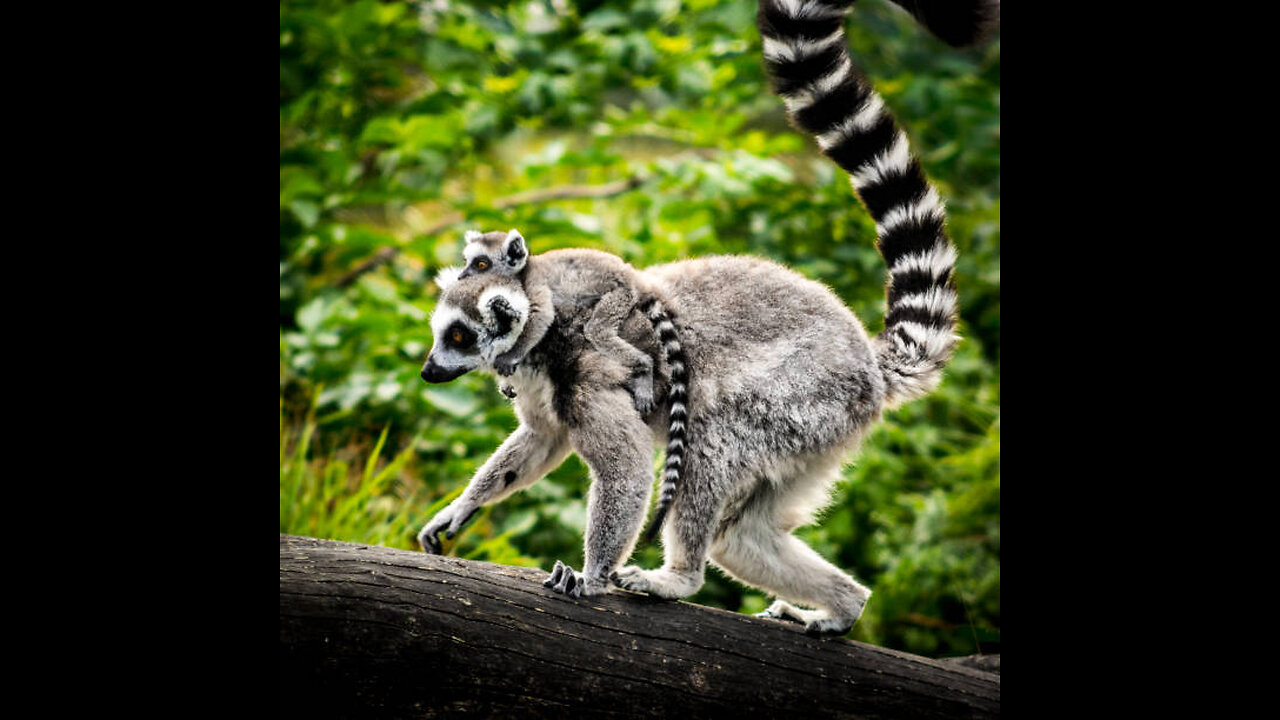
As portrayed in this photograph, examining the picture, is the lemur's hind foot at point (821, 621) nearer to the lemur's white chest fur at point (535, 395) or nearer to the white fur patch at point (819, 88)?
the lemur's white chest fur at point (535, 395)

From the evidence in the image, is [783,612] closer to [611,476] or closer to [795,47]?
[611,476]

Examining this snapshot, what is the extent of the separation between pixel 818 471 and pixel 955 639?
1825 mm

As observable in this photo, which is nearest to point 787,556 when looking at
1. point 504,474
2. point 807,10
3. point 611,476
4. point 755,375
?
point 755,375

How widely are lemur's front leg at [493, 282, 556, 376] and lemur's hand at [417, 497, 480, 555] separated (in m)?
0.54

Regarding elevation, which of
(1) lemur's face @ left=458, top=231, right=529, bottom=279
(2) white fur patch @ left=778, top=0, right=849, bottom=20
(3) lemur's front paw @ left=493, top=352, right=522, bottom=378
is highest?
(2) white fur patch @ left=778, top=0, right=849, bottom=20

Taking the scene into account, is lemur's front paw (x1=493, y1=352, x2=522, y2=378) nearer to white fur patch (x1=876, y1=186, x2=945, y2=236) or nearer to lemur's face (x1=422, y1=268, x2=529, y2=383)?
lemur's face (x1=422, y1=268, x2=529, y2=383)

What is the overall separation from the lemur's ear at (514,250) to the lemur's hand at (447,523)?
936mm

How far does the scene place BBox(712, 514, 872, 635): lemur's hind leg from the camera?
3662 millimetres

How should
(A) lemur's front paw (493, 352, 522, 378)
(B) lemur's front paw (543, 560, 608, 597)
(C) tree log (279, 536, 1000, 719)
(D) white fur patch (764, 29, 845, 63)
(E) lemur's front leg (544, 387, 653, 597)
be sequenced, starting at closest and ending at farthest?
(C) tree log (279, 536, 1000, 719)
(B) lemur's front paw (543, 560, 608, 597)
(E) lemur's front leg (544, 387, 653, 597)
(D) white fur patch (764, 29, 845, 63)
(A) lemur's front paw (493, 352, 522, 378)

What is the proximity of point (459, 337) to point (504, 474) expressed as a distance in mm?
576

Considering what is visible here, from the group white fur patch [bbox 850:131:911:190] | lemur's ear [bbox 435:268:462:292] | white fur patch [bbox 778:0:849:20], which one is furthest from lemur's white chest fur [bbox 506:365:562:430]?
white fur patch [bbox 778:0:849:20]

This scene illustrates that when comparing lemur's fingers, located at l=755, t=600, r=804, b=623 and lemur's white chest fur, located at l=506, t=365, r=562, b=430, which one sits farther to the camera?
lemur's fingers, located at l=755, t=600, r=804, b=623
